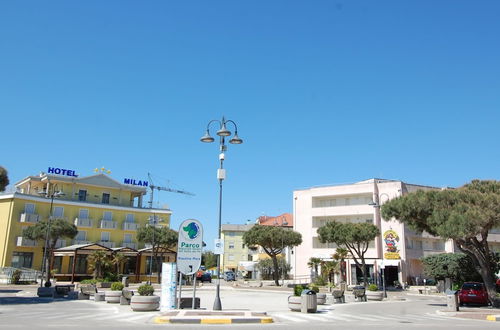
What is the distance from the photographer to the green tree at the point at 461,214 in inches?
904

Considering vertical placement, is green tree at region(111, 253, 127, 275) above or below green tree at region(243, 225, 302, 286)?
below

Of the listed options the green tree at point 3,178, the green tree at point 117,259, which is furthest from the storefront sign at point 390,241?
the green tree at point 3,178

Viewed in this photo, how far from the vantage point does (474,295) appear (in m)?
26.4

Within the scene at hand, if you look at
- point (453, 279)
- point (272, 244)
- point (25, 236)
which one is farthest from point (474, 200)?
point (25, 236)

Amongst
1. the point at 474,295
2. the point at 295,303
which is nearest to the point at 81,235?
the point at 295,303

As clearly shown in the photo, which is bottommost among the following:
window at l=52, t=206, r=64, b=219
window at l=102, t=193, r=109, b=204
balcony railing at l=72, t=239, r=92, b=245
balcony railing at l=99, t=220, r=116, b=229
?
balcony railing at l=72, t=239, r=92, b=245

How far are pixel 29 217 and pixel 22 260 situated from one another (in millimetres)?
5112

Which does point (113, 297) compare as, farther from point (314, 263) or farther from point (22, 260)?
point (22, 260)

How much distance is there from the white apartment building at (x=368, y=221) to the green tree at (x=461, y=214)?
78.4ft

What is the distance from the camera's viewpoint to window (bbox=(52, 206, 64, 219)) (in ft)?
189

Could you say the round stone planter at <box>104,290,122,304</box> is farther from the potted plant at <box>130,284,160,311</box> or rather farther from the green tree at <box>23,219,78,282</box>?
the green tree at <box>23,219,78,282</box>

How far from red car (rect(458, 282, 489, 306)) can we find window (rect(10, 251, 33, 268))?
47.6 m

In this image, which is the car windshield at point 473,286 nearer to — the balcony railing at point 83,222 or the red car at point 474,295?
the red car at point 474,295

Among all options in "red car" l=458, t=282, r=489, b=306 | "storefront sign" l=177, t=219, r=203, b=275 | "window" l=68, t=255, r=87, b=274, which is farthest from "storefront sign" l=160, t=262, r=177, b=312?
"window" l=68, t=255, r=87, b=274
